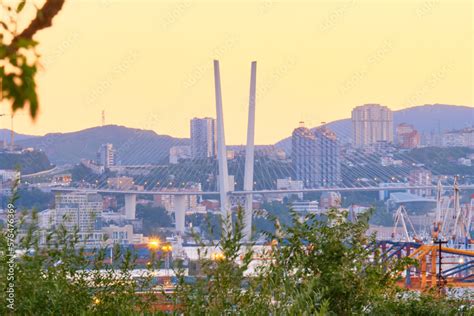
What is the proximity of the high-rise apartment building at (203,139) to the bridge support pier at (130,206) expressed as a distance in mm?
3882

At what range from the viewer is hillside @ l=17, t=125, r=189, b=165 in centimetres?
4494

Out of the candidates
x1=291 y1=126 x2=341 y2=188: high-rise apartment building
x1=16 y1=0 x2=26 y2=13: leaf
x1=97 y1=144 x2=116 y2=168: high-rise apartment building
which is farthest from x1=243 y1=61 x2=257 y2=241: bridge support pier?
x1=16 y1=0 x2=26 y2=13: leaf

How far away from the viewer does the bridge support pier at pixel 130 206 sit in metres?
38.5

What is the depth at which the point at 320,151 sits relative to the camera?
4781 cm

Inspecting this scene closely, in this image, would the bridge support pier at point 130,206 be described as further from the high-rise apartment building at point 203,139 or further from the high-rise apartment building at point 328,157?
the high-rise apartment building at point 328,157

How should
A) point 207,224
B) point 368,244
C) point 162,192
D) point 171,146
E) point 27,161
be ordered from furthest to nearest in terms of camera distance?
point 171,146, point 27,161, point 162,192, point 368,244, point 207,224

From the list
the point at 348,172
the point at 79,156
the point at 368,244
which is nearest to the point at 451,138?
the point at 348,172

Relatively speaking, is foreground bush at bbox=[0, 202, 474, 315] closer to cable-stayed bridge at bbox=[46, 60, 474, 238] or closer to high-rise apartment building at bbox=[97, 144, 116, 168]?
cable-stayed bridge at bbox=[46, 60, 474, 238]

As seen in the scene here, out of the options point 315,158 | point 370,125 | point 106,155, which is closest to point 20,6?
point 315,158

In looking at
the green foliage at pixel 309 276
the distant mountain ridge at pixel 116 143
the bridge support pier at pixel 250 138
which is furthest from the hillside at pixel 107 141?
the green foliage at pixel 309 276

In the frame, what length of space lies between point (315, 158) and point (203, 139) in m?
5.65

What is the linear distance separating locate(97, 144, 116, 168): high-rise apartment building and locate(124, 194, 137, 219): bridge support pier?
6.08m

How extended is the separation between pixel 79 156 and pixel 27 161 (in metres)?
4.21

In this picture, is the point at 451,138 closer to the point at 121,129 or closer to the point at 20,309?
the point at 121,129
